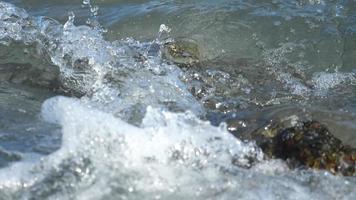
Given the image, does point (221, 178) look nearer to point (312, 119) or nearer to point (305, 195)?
point (305, 195)

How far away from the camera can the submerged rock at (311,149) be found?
16.1ft

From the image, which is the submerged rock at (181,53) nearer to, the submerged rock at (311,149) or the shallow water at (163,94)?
the shallow water at (163,94)

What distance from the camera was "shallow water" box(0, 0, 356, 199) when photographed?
15.4ft

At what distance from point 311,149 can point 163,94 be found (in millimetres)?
1792

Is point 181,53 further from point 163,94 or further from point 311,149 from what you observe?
point 311,149

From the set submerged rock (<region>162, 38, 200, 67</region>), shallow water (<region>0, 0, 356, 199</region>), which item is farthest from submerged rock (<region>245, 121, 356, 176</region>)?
submerged rock (<region>162, 38, 200, 67</region>)

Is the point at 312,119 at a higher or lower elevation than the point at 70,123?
lower

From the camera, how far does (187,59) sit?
7.30 m

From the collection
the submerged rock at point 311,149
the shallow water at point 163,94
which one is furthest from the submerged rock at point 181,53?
the submerged rock at point 311,149

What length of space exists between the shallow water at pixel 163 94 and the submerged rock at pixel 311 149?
0.29ft

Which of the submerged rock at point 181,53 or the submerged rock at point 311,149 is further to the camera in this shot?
the submerged rock at point 181,53

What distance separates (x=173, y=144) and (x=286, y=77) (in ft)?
8.43

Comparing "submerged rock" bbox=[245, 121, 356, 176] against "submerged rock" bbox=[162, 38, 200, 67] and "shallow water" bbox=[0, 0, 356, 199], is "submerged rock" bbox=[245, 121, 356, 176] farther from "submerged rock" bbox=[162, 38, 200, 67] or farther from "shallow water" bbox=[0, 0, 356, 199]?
"submerged rock" bbox=[162, 38, 200, 67]

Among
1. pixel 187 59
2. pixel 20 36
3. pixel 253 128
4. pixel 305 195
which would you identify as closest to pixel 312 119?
pixel 253 128
